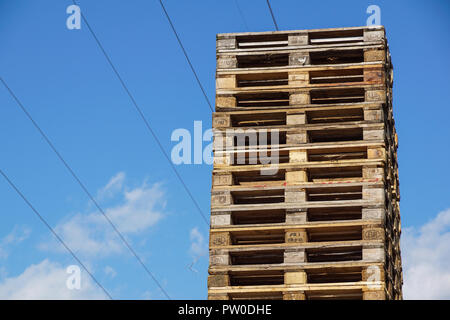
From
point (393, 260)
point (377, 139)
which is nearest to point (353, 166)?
point (377, 139)

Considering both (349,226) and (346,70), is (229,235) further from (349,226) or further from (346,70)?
(346,70)

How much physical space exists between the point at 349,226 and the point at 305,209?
738mm

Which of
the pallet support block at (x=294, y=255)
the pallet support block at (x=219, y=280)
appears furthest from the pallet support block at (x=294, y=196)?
Answer: the pallet support block at (x=219, y=280)

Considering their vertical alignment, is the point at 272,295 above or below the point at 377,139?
below

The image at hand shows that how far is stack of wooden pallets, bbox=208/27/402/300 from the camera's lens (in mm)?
13047

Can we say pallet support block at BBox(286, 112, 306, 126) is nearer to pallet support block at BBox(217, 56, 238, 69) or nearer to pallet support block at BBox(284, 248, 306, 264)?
pallet support block at BBox(217, 56, 238, 69)

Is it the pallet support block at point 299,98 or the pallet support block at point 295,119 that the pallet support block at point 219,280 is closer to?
the pallet support block at point 295,119

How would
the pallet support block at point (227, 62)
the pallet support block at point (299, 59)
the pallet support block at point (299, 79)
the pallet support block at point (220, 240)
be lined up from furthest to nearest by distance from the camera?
the pallet support block at point (227, 62), the pallet support block at point (299, 59), the pallet support block at point (299, 79), the pallet support block at point (220, 240)

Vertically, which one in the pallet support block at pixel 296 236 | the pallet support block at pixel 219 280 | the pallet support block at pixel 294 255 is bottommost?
the pallet support block at pixel 219 280

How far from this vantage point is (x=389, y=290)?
13.1 metres

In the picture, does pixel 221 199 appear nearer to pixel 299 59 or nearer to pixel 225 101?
pixel 225 101

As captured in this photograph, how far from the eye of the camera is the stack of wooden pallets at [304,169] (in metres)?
13.0
